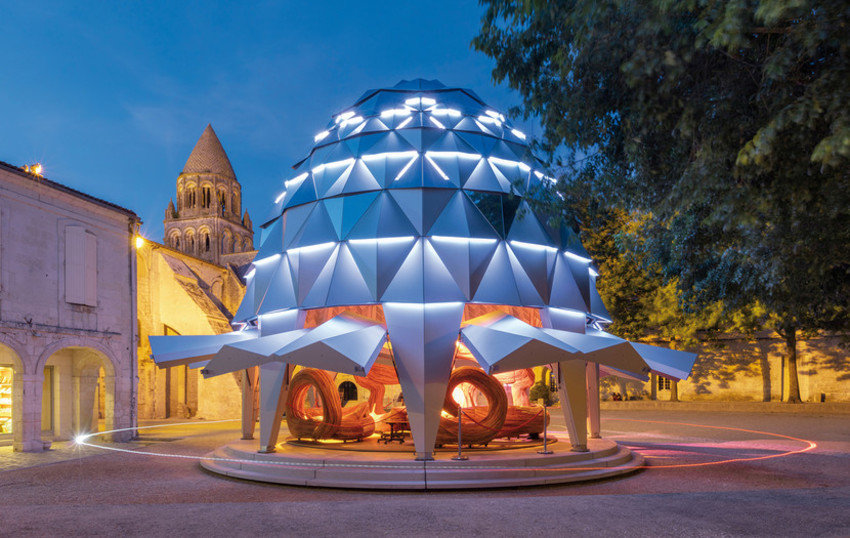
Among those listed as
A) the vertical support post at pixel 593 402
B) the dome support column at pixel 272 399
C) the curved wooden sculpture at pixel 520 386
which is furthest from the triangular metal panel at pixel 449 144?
the curved wooden sculpture at pixel 520 386

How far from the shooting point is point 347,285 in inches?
642

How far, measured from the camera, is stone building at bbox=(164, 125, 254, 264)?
280 feet

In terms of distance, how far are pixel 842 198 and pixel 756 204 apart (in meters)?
1.00

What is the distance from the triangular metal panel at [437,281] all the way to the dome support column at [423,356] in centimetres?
20

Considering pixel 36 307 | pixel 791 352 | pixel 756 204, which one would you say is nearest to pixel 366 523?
pixel 756 204

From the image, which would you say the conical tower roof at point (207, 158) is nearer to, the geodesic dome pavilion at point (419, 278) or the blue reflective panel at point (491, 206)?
the geodesic dome pavilion at point (419, 278)

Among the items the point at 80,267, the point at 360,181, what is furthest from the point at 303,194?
the point at 80,267

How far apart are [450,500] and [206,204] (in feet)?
267

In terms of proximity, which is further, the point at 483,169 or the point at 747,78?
the point at 483,169

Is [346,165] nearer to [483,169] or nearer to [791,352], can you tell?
[483,169]

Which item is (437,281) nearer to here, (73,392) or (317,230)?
Result: (317,230)

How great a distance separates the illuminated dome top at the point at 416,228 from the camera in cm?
1616

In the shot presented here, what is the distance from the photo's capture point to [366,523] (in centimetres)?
928

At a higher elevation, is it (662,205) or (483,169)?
(483,169)
